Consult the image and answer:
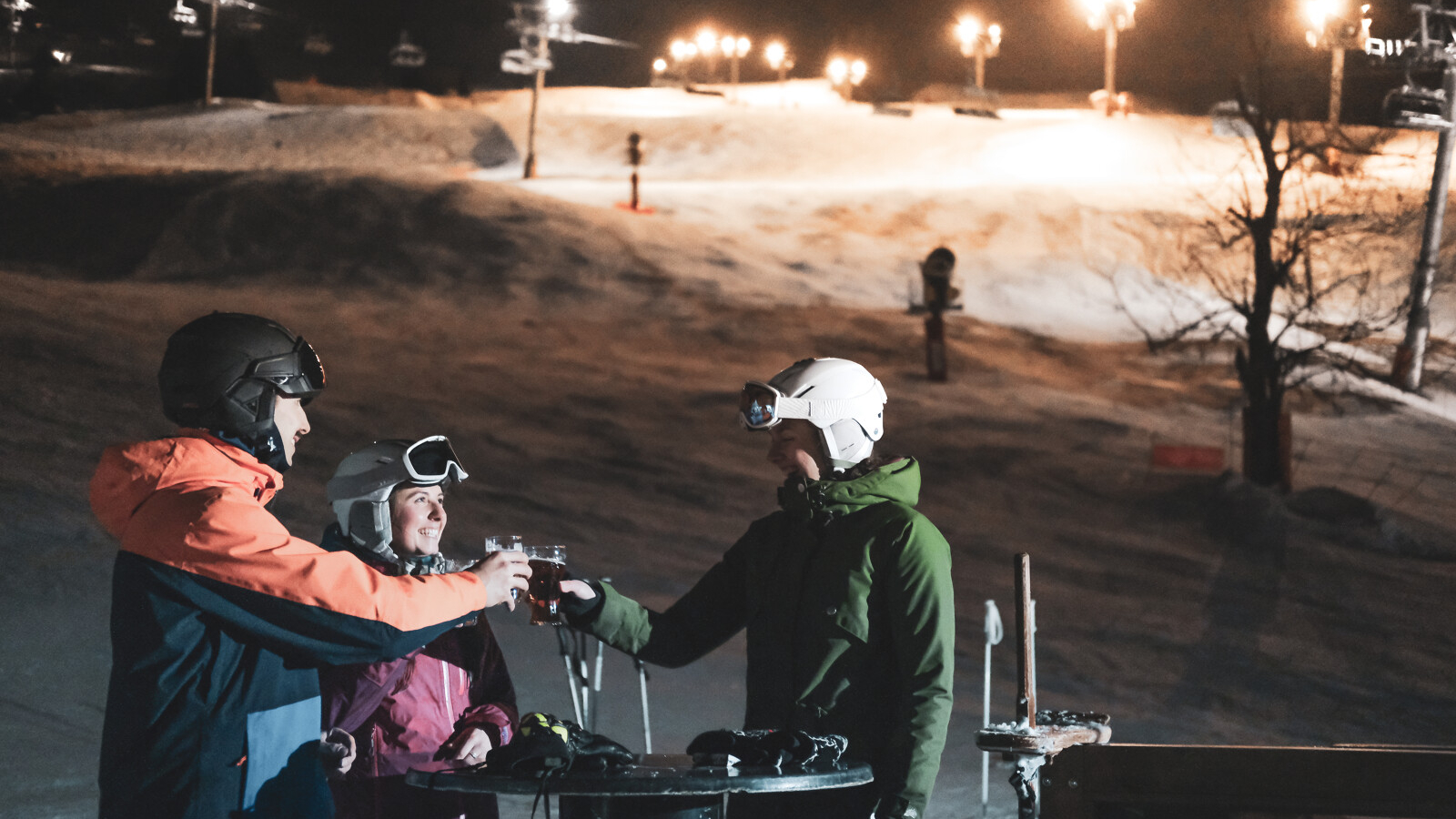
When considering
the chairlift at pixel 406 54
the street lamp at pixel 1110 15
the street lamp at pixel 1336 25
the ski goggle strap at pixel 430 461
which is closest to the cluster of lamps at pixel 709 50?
the chairlift at pixel 406 54

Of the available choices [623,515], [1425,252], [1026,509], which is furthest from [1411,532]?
[623,515]

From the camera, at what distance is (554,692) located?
7.10m

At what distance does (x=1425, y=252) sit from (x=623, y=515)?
413 inches

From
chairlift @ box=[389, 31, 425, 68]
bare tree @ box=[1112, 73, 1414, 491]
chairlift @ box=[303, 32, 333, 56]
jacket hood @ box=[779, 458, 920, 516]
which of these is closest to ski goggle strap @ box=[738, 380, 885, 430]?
jacket hood @ box=[779, 458, 920, 516]

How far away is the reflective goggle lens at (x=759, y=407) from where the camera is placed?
9.30 feet

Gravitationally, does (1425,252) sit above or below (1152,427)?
above

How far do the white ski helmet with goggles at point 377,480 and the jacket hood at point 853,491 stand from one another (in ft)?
2.99

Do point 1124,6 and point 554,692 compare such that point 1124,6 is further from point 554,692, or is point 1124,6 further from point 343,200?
point 554,692

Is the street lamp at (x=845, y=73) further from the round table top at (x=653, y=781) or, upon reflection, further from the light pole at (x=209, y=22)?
the round table top at (x=653, y=781)

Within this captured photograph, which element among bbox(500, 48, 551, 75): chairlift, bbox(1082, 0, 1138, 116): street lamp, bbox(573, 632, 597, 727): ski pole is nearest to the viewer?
bbox(573, 632, 597, 727): ski pole

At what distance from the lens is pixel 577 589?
2.93 meters

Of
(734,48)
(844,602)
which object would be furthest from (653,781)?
(734,48)

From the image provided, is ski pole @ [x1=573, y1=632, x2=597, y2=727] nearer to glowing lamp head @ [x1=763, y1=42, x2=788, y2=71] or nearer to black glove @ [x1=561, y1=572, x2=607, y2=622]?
black glove @ [x1=561, y1=572, x2=607, y2=622]

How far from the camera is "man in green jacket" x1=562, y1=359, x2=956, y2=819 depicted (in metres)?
2.62
